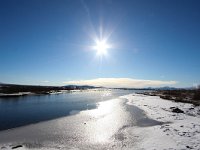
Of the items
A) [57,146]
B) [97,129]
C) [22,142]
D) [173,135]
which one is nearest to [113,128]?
[97,129]

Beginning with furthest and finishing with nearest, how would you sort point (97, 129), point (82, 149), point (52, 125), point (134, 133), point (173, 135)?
point (52, 125) < point (97, 129) < point (134, 133) < point (173, 135) < point (82, 149)

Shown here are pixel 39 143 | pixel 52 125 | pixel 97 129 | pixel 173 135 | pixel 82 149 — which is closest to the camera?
pixel 82 149

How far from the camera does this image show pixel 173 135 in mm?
18875

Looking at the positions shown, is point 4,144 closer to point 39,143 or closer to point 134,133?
point 39,143

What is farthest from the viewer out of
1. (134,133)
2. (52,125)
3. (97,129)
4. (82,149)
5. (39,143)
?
(52,125)

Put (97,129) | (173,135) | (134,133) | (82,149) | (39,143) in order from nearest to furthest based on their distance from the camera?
(82,149) → (39,143) → (173,135) → (134,133) → (97,129)

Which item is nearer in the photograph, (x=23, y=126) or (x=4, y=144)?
(x=4, y=144)

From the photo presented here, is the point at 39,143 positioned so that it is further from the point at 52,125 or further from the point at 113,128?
the point at 113,128

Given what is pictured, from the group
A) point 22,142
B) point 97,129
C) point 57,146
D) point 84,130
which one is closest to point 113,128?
point 97,129

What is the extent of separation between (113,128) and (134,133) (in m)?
3.36

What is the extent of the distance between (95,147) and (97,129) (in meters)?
6.74

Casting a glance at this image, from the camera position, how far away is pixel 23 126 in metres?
24.2

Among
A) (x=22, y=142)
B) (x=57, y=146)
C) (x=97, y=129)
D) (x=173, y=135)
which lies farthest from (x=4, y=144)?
(x=173, y=135)

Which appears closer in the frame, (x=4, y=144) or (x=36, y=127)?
(x=4, y=144)
